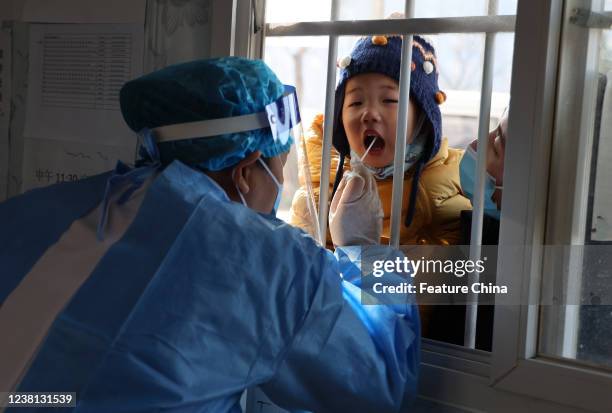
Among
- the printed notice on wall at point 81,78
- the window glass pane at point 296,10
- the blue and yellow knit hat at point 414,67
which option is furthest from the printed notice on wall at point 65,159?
the blue and yellow knit hat at point 414,67

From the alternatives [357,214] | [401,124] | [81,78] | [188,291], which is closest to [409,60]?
[401,124]

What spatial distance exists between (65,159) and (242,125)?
35.0 inches

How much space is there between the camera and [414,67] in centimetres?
170

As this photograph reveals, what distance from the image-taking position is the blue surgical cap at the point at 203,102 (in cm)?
128

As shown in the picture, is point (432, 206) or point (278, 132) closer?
point (278, 132)

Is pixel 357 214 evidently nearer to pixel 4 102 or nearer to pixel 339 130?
pixel 339 130

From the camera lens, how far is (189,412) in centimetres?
112

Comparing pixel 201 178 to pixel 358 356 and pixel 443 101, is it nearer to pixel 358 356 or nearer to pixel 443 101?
pixel 358 356

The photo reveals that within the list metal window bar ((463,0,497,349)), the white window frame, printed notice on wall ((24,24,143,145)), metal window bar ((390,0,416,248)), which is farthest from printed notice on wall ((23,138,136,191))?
the white window frame

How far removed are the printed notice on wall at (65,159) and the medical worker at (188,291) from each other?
0.60 meters

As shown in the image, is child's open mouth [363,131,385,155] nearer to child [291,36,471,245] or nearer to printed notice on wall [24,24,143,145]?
child [291,36,471,245]

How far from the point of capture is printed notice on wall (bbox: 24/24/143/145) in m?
1.90

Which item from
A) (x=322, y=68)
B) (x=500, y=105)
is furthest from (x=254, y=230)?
(x=500, y=105)

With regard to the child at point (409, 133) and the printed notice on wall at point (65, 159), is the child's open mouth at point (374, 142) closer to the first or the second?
the child at point (409, 133)
